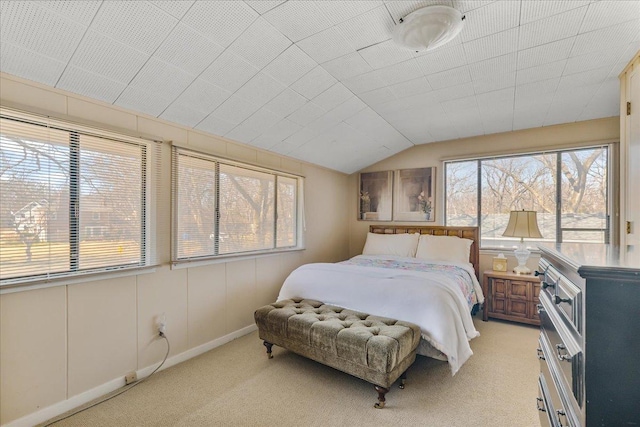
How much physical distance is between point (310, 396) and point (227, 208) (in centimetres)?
Answer: 190

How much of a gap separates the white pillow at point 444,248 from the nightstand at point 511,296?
1.23ft

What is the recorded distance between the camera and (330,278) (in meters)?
2.87

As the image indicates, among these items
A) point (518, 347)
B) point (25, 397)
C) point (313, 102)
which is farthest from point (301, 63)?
point (518, 347)

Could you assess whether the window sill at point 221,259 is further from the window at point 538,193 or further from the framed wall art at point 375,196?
the window at point 538,193

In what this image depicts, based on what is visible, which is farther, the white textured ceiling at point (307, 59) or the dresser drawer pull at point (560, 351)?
the white textured ceiling at point (307, 59)

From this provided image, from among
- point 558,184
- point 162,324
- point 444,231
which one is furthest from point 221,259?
point 558,184

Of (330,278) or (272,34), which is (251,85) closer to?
(272,34)

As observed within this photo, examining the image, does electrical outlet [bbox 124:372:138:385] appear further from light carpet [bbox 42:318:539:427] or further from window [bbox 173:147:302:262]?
window [bbox 173:147:302:262]

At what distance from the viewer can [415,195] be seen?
4664 millimetres

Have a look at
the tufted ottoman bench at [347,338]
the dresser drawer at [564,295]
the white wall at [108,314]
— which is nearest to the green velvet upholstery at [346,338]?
the tufted ottoman bench at [347,338]

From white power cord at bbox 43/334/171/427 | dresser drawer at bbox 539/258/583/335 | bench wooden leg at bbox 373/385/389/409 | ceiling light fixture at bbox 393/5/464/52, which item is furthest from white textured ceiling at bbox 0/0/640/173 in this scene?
bench wooden leg at bbox 373/385/389/409

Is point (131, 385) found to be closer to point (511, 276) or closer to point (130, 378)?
point (130, 378)

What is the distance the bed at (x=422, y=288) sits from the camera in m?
2.24

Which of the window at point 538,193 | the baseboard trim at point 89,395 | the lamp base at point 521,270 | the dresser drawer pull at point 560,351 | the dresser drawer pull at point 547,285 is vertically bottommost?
the baseboard trim at point 89,395
